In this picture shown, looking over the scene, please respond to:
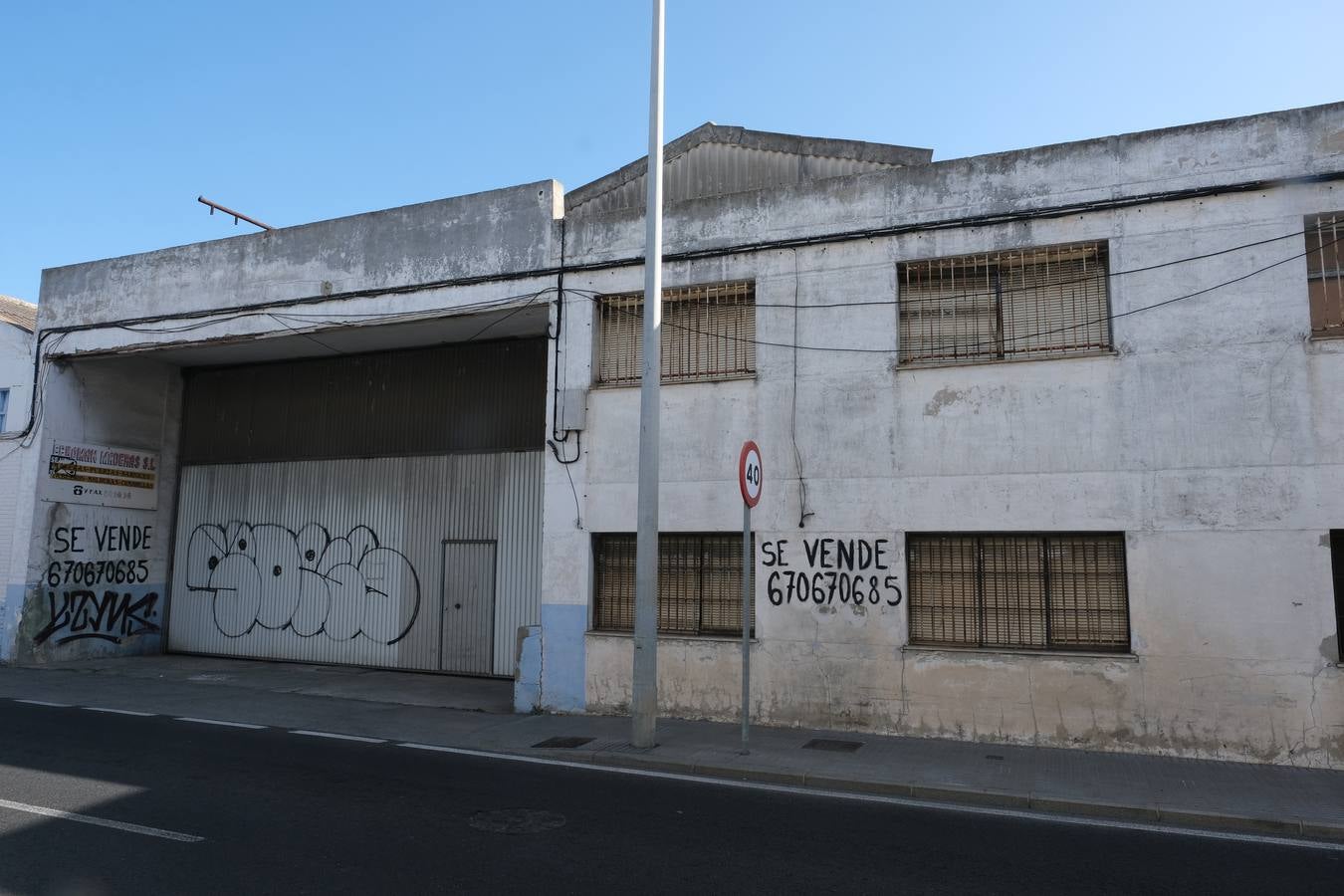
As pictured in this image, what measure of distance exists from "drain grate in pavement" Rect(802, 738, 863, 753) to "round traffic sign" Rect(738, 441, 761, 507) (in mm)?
2602

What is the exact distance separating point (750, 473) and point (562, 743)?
11.4ft

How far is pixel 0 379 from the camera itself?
55.4 feet

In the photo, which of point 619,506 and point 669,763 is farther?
point 619,506

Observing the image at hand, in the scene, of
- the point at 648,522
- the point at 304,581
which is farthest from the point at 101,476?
the point at 648,522

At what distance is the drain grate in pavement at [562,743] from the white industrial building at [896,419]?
1.52m

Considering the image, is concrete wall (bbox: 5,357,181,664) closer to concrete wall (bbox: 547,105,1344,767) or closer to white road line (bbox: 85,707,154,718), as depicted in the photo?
white road line (bbox: 85,707,154,718)

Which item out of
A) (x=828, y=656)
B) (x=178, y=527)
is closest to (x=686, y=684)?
(x=828, y=656)

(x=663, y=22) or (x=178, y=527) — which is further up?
(x=663, y=22)

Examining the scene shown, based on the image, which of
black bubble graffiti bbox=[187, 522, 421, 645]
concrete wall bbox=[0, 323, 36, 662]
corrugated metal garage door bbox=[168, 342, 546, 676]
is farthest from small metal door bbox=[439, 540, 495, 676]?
concrete wall bbox=[0, 323, 36, 662]

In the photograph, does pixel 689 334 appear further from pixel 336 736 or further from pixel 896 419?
pixel 336 736

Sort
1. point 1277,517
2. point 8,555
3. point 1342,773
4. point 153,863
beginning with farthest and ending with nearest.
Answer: point 8,555
point 1277,517
point 1342,773
point 153,863

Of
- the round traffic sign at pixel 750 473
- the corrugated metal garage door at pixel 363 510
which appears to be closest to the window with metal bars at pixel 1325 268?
the round traffic sign at pixel 750 473

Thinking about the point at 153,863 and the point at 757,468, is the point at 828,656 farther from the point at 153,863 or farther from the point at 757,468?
the point at 153,863

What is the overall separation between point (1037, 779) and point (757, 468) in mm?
3812
